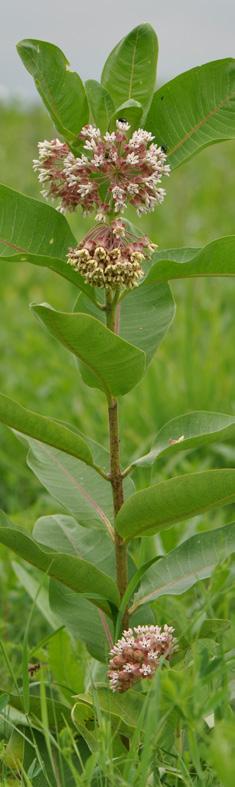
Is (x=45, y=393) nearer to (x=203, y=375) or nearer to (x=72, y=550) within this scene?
(x=203, y=375)

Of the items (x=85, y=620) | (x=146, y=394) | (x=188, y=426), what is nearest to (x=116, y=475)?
(x=188, y=426)

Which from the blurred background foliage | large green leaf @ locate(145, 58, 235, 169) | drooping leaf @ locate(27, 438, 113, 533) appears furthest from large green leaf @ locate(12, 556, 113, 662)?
the blurred background foliage

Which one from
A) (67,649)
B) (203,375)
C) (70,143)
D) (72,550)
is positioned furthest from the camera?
(203,375)

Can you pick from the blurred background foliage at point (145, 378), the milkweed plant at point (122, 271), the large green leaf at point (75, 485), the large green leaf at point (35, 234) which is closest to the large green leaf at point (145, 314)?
the milkweed plant at point (122, 271)

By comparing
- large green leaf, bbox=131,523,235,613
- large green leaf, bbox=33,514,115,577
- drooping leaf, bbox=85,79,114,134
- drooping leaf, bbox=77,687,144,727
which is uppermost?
drooping leaf, bbox=85,79,114,134

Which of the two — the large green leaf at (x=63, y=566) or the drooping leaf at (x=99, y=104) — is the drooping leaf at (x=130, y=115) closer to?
the drooping leaf at (x=99, y=104)

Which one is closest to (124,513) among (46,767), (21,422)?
(21,422)

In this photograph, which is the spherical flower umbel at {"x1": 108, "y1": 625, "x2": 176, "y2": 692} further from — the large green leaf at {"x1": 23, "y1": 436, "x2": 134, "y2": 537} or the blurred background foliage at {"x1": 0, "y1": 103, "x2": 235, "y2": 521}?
the blurred background foliage at {"x1": 0, "y1": 103, "x2": 235, "y2": 521}
